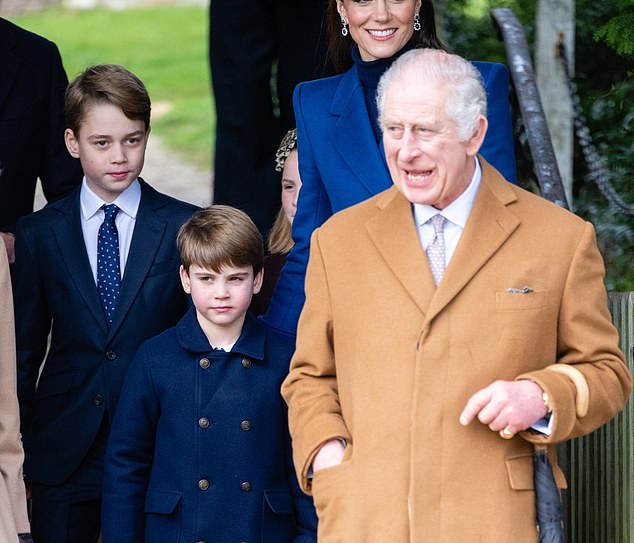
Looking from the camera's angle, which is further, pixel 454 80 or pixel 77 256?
pixel 77 256

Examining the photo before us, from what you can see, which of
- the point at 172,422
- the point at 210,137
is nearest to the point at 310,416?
the point at 172,422

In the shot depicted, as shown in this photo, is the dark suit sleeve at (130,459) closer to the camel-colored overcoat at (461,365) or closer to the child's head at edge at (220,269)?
the child's head at edge at (220,269)

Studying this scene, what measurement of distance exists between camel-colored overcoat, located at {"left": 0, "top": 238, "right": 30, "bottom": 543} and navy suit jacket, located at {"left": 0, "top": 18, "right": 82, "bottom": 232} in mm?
1096

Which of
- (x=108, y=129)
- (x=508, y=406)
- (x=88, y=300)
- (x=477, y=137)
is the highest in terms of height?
(x=108, y=129)

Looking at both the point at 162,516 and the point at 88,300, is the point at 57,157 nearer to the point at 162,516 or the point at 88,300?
the point at 88,300

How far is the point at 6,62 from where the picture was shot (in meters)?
5.29

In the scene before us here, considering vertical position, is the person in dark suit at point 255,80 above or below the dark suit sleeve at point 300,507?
above

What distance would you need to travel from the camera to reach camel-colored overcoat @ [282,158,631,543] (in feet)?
11.1

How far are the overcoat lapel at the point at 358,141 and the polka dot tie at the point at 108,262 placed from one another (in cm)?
92

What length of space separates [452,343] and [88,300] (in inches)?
63.0

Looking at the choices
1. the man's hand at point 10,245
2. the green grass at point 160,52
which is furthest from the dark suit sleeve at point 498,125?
the green grass at point 160,52

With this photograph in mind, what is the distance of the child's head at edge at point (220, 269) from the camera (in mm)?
4344

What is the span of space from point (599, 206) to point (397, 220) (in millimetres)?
4356

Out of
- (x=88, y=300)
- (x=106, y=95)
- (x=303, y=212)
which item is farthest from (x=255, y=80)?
(x=303, y=212)
